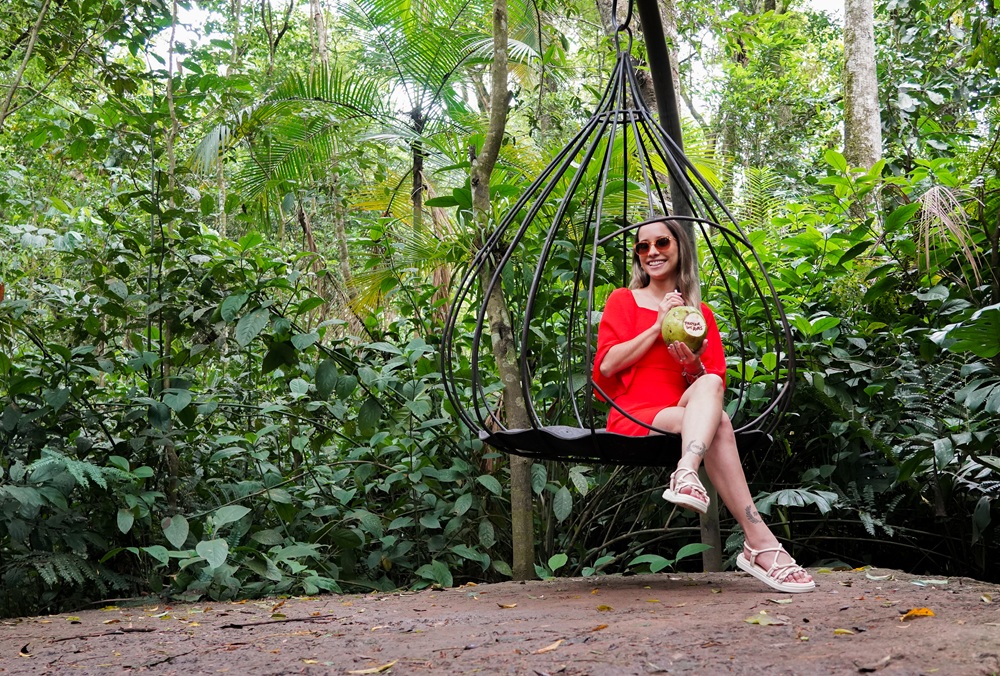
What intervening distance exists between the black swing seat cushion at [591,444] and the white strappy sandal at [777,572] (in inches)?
13.7

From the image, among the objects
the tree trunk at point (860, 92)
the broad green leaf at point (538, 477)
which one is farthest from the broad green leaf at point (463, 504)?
the tree trunk at point (860, 92)

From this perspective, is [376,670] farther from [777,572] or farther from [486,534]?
[486,534]

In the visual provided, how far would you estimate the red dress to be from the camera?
8.79 ft

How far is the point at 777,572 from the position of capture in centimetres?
247

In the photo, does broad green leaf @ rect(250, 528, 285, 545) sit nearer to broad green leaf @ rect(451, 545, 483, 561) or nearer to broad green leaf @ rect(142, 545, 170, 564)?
broad green leaf @ rect(142, 545, 170, 564)

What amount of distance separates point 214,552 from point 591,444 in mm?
1494

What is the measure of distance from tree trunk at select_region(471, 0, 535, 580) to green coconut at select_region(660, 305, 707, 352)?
0.87m

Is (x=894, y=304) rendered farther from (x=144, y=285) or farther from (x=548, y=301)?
(x=144, y=285)

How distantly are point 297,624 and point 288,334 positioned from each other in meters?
1.34

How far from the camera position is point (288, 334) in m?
3.47

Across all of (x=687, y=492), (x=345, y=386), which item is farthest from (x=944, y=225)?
(x=345, y=386)

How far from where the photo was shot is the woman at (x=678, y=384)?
8.00ft

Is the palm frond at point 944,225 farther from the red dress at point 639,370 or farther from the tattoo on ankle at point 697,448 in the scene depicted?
the tattoo on ankle at point 697,448

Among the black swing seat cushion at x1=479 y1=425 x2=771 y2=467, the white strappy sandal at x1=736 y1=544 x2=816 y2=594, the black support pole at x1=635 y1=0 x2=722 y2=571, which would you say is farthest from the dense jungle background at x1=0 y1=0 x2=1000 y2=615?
the black swing seat cushion at x1=479 y1=425 x2=771 y2=467
